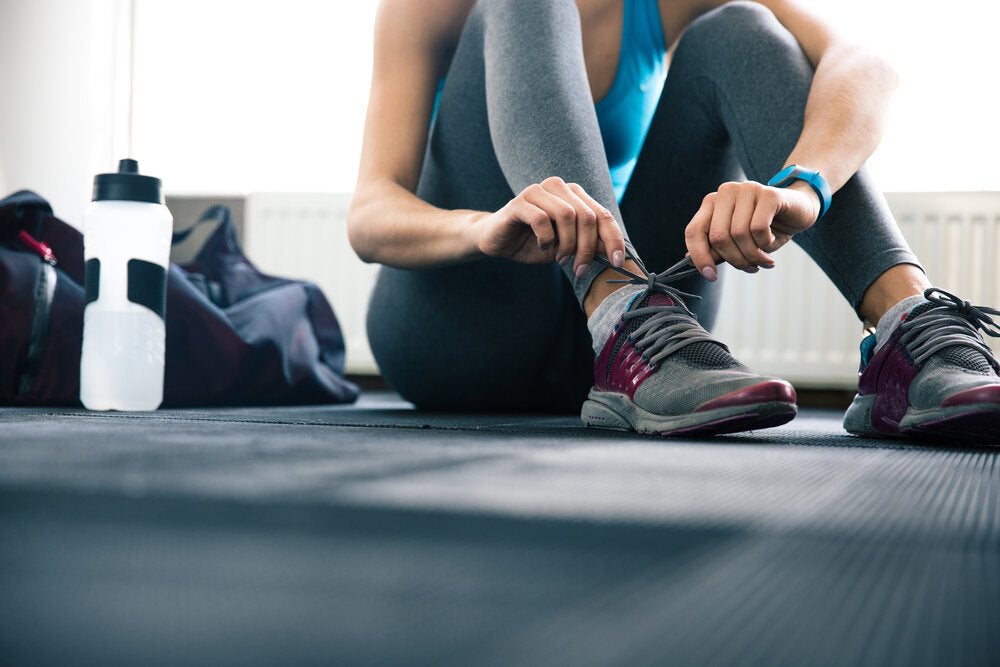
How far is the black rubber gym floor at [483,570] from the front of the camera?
0.74 feet

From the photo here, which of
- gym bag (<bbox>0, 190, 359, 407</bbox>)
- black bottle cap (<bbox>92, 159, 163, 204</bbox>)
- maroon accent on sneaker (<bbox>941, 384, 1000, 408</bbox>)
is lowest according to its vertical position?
gym bag (<bbox>0, 190, 359, 407</bbox>)

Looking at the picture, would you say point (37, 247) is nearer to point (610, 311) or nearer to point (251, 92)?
point (610, 311)

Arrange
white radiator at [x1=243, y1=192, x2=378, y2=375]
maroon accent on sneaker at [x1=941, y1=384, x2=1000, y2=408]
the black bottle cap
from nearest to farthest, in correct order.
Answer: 1. maroon accent on sneaker at [x1=941, y1=384, x2=1000, y2=408]
2. the black bottle cap
3. white radiator at [x1=243, y1=192, x2=378, y2=375]

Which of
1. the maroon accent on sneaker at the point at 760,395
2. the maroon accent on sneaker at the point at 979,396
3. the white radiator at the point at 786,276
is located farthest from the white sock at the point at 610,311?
the white radiator at the point at 786,276

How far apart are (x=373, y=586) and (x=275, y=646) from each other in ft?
0.12

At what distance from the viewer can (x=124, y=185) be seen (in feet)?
3.03

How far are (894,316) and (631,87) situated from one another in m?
0.51

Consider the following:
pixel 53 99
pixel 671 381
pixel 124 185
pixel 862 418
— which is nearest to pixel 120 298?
pixel 124 185

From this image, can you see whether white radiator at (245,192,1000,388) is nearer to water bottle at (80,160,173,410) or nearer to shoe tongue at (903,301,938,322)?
water bottle at (80,160,173,410)

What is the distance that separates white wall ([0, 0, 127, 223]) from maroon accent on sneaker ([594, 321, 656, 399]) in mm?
1714

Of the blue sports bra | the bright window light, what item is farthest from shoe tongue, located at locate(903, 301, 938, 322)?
the bright window light

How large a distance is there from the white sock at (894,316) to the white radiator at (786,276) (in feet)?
4.14

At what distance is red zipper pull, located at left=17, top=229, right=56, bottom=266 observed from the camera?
1005 millimetres

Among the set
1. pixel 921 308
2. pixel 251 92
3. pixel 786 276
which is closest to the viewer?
pixel 921 308
